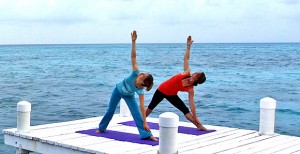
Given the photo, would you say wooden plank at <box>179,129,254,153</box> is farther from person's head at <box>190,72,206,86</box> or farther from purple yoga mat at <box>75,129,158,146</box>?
person's head at <box>190,72,206,86</box>

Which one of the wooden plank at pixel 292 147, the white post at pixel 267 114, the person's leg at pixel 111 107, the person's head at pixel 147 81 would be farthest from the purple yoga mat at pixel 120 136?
the white post at pixel 267 114

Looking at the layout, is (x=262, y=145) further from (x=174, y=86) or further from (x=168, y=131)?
(x=168, y=131)

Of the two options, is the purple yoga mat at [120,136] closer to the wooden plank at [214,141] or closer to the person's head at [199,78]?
the wooden plank at [214,141]

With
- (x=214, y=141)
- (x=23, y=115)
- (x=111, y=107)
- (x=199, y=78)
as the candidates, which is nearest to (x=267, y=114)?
(x=214, y=141)

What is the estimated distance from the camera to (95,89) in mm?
39281

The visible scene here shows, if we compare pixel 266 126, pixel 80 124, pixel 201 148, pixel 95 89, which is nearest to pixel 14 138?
pixel 80 124

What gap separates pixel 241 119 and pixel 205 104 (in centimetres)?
468

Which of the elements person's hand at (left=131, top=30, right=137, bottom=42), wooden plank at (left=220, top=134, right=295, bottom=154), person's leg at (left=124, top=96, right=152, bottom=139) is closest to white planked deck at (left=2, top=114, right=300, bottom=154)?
wooden plank at (left=220, top=134, right=295, bottom=154)

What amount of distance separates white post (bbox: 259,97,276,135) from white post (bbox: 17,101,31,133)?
4.81 m

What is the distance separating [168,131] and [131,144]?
1873 millimetres

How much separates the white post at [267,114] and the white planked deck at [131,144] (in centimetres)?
20

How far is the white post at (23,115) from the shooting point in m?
10.3

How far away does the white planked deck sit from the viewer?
914 centimetres

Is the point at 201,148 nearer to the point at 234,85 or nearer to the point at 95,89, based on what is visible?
the point at 95,89
